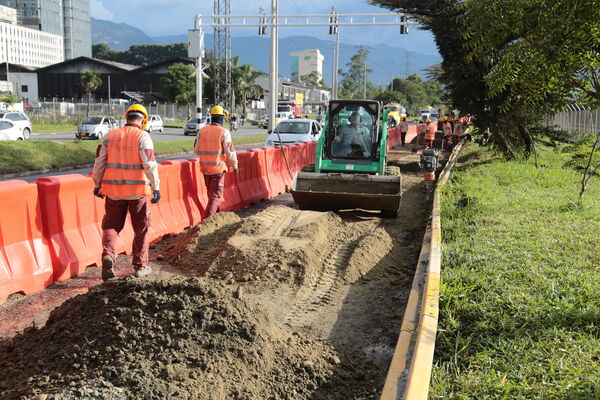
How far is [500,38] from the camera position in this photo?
642 centimetres

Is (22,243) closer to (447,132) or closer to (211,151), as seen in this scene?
(211,151)

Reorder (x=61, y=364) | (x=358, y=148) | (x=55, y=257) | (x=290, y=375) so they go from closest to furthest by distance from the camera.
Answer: (x=61, y=364) → (x=290, y=375) → (x=55, y=257) → (x=358, y=148)

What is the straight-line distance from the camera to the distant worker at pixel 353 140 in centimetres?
1280

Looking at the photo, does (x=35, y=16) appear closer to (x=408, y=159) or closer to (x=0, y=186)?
(x=408, y=159)

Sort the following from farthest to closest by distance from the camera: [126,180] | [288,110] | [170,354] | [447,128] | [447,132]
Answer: [288,110] → [447,132] → [447,128] → [126,180] → [170,354]

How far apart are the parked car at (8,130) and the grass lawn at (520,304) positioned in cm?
2370

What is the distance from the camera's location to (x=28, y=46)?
14638cm

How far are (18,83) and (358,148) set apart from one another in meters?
87.9

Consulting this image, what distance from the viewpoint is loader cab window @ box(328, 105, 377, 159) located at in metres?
12.8

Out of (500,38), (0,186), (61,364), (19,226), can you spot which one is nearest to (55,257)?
(19,226)

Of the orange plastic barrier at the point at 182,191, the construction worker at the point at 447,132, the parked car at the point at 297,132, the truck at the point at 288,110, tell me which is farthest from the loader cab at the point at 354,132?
the truck at the point at 288,110

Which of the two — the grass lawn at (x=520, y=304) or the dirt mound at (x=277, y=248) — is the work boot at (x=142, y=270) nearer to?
the dirt mound at (x=277, y=248)

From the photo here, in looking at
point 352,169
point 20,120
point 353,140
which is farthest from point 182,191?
point 20,120

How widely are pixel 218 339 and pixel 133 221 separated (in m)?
3.30
